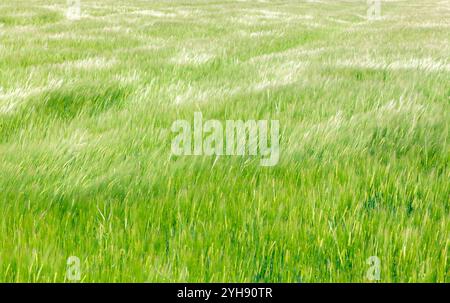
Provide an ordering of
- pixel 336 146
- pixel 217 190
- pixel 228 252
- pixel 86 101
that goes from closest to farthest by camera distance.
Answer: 1. pixel 228 252
2. pixel 217 190
3. pixel 336 146
4. pixel 86 101

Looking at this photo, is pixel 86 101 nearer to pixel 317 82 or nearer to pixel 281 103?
pixel 281 103

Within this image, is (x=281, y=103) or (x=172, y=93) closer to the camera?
(x=281, y=103)

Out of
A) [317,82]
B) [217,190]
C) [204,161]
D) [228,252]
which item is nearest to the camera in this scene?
[228,252]

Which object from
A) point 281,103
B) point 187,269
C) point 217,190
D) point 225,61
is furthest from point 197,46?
A: point 187,269

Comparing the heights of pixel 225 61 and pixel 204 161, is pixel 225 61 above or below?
above

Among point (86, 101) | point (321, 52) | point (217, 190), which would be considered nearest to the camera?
point (217, 190)

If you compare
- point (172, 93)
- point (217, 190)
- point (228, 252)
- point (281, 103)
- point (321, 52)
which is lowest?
point (228, 252)

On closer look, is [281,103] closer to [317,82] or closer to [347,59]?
[317,82]

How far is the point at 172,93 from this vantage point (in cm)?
573

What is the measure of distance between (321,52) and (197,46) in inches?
111

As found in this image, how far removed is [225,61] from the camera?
28.5 ft
